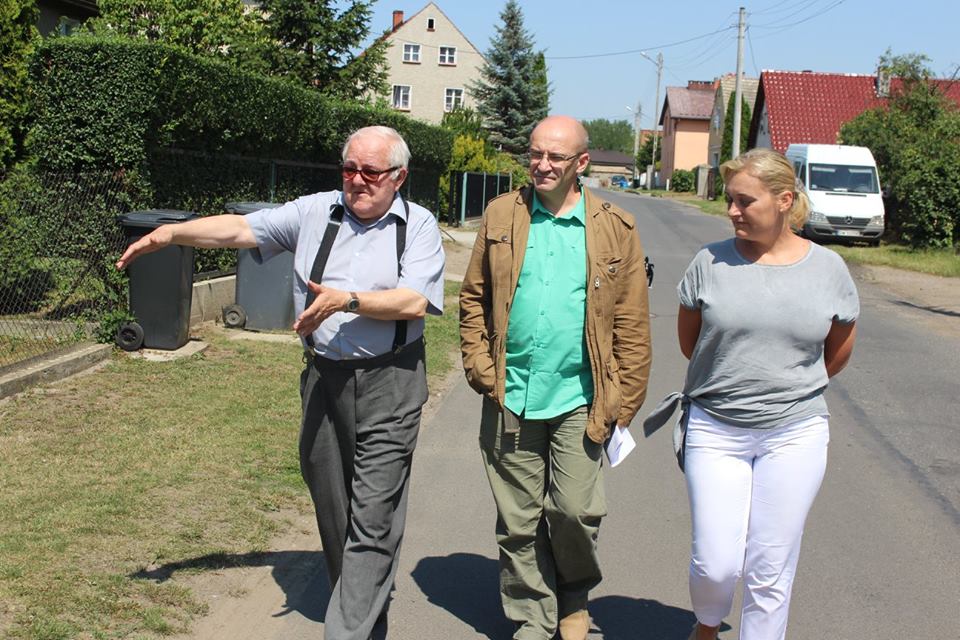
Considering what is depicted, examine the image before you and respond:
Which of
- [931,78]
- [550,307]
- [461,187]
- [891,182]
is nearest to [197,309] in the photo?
[550,307]

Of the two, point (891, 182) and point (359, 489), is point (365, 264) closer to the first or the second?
point (359, 489)

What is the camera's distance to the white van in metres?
26.1

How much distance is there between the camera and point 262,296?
10844 mm

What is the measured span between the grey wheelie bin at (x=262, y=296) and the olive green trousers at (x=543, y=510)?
22.9 feet

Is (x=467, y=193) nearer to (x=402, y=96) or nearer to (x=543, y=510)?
(x=543, y=510)

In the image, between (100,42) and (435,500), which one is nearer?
(435,500)

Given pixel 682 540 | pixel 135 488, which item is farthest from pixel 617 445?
pixel 135 488

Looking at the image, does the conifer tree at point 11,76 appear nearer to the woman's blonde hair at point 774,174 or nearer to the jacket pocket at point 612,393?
the jacket pocket at point 612,393

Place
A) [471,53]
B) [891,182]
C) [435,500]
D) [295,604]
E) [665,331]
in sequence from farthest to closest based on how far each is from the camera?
1. [471,53]
2. [891,182]
3. [665,331]
4. [435,500]
5. [295,604]

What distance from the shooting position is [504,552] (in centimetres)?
412

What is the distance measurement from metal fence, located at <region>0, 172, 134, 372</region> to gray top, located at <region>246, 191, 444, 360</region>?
5.80m

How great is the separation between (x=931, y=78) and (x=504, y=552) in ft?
A: 100

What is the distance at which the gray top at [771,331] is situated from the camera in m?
3.61

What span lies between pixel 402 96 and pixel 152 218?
63780 millimetres
